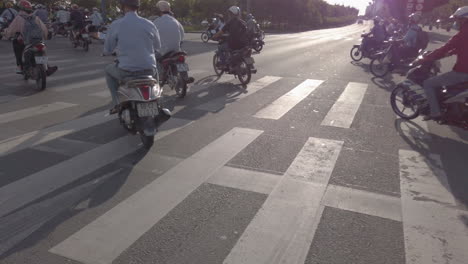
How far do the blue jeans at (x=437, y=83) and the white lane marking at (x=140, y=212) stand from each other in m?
3.32

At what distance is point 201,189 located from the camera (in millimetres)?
3996

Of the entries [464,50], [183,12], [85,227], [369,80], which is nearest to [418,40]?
[369,80]

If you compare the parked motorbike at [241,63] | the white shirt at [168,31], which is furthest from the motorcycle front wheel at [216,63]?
the white shirt at [168,31]

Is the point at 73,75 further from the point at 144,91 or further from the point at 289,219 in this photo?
the point at 289,219

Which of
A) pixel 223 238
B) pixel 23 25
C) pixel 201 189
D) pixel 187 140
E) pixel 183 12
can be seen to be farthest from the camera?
pixel 183 12

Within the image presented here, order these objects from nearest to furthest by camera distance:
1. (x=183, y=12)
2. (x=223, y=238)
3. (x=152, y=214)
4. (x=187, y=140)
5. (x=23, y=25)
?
(x=223, y=238) → (x=152, y=214) → (x=187, y=140) → (x=23, y=25) → (x=183, y=12)

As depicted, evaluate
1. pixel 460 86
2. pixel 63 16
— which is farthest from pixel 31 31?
pixel 63 16

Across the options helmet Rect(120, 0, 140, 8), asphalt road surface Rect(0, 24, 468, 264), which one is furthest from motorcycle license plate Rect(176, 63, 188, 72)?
helmet Rect(120, 0, 140, 8)

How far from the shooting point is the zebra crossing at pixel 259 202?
300cm

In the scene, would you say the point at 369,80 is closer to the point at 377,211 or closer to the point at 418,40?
the point at 418,40

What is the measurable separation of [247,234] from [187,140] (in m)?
2.61

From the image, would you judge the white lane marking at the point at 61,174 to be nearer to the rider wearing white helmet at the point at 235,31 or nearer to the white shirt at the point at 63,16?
the rider wearing white helmet at the point at 235,31

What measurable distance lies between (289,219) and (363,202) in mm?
866

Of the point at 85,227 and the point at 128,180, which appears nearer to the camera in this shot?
the point at 85,227
